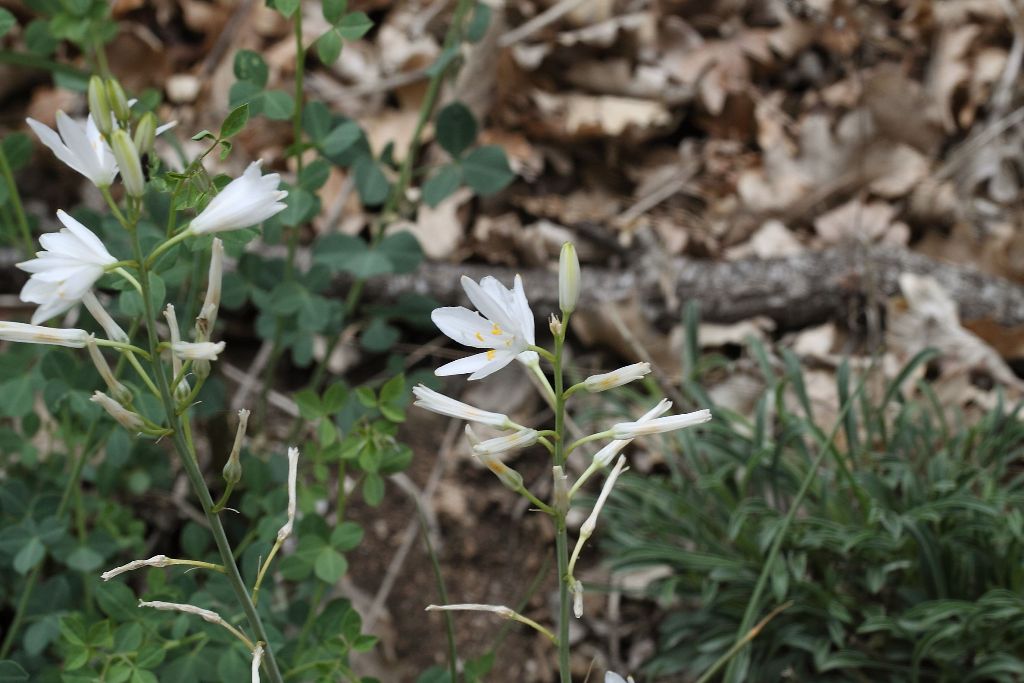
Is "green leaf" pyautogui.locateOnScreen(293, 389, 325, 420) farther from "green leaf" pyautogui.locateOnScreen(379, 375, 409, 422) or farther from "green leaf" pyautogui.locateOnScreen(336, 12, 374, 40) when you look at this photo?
"green leaf" pyautogui.locateOnScreen(336, 12, 374, 40)

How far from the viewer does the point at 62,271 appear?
95 centimetres

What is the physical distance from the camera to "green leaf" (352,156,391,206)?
2.00 meters

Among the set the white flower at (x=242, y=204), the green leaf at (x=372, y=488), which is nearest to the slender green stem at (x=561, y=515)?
the white flower at (x=242, y=204)

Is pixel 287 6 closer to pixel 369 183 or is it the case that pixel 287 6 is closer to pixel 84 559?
pixel 369 183

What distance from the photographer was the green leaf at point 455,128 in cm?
204

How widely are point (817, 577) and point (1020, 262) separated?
1.44 metres

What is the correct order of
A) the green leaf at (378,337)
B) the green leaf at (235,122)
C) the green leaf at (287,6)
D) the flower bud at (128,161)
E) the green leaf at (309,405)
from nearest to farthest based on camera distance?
the flower bud at (128,161) < the green leaf at (235,122) < the green leaf at (287,6) < the green leaf at (309,405) < the green leaf at (378,337)

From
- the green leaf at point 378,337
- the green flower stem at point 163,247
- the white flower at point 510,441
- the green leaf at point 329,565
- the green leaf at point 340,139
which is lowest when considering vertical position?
the green leaf at point 329,565

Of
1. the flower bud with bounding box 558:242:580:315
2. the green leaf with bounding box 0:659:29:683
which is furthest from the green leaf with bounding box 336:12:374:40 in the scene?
the green leaf with bounding box 0:659:29:683

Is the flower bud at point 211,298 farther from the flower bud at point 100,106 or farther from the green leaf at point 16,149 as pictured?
the green leaf at point 16,149

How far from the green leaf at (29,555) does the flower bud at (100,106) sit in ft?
3.15

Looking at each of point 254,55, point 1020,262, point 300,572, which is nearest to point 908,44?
point 1020,262

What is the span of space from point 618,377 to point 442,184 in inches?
43.4

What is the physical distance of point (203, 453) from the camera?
2.57m
